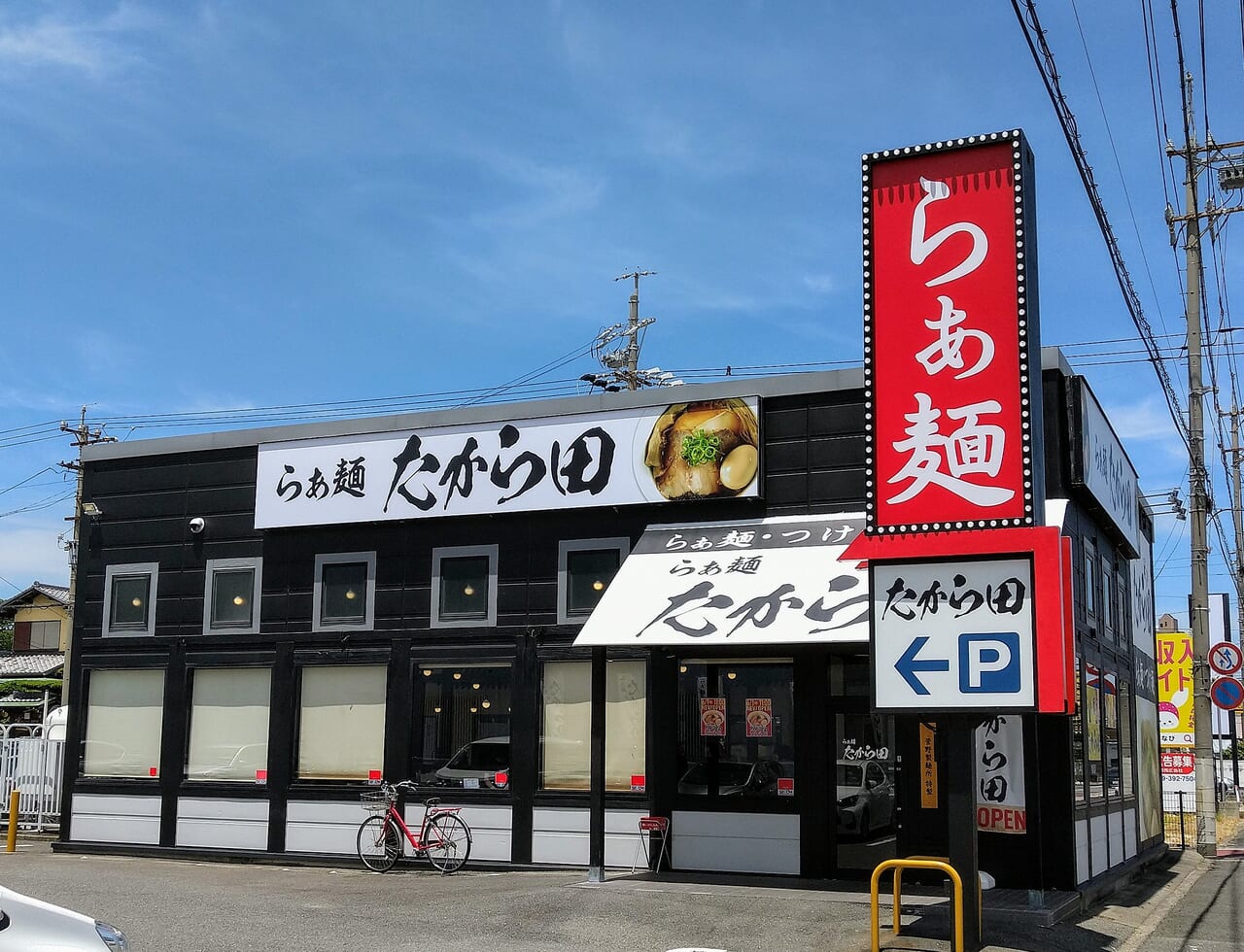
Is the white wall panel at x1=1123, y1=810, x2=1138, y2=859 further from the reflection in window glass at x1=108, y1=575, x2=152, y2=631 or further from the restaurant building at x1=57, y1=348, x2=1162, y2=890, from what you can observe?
the reflection in window glass at x1=108, y1=575, x2=152, y2=631

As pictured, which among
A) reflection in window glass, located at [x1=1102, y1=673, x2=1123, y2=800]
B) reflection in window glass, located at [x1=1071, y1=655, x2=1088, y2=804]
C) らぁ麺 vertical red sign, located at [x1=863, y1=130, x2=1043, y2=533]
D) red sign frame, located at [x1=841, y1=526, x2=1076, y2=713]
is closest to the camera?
red sign frame, located at [x1=841, y1=526, x2=1076, y2=713]

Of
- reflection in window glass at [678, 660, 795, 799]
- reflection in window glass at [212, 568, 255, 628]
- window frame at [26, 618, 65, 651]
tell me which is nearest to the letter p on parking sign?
reflection in window glass at [678, 660, 795, 799]

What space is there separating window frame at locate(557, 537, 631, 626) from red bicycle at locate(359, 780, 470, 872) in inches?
118

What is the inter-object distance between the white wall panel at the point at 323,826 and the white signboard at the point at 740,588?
5.10m

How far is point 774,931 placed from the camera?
11.7 metres

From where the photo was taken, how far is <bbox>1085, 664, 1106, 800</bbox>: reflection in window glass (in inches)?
594

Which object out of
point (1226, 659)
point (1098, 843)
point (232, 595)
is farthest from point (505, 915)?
point (1226, 659)

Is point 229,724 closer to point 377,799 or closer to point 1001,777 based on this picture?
point 377,799

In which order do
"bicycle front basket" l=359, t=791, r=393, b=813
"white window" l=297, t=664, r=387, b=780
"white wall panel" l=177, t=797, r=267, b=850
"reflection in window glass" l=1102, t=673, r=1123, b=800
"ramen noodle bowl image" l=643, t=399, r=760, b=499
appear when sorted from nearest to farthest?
"ramen noodle bowl image" l=643, t=399, r=760, b=499
"reflection in window glass" l=1102, t=673, r=1123, b=800
"bicycle front basket" l=359, t=791, r=393, b=813
"white window" l=297, t=664, r=387, b=780
"white wall panel" l=177, t=797, r=267, b=850

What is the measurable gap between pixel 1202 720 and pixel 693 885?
42.2 feet

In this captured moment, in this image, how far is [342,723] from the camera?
18141 mm

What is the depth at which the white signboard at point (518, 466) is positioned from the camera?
53.8ft

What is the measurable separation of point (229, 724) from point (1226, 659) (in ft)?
53.1

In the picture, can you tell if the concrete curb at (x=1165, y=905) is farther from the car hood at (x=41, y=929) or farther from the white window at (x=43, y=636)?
the white window at (x=43, y=636)
